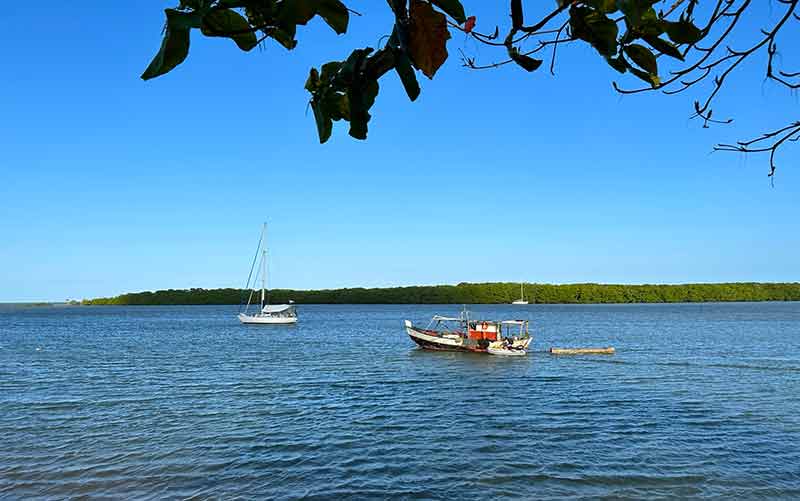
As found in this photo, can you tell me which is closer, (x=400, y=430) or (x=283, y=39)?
(x=283, y=39)

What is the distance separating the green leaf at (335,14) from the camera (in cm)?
117

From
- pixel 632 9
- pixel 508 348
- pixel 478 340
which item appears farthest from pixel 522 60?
pixel 478 340

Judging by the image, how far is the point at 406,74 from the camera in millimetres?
1330

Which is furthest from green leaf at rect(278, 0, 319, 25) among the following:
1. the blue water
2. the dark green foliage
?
the blue water

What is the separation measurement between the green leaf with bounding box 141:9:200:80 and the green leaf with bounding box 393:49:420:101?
0.45m

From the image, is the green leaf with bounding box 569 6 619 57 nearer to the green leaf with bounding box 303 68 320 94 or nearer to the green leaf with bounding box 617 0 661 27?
the green leaf with bounding box 617 0 661 27

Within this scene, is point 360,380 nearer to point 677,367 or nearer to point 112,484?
point 112,484

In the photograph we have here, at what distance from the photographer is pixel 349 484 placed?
44.9ft

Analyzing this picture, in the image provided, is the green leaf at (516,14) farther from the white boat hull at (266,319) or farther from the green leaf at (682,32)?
the white boat hull at (266,319)

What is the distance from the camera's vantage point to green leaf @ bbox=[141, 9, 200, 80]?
1.04m

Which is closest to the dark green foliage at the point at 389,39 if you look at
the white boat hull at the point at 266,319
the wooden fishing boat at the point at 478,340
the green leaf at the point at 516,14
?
the green leaf at the point at 516,14

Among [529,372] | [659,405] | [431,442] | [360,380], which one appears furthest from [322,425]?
[529,372]

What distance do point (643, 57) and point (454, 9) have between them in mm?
522

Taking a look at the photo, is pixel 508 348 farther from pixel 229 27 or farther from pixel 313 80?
pixel 229 27
